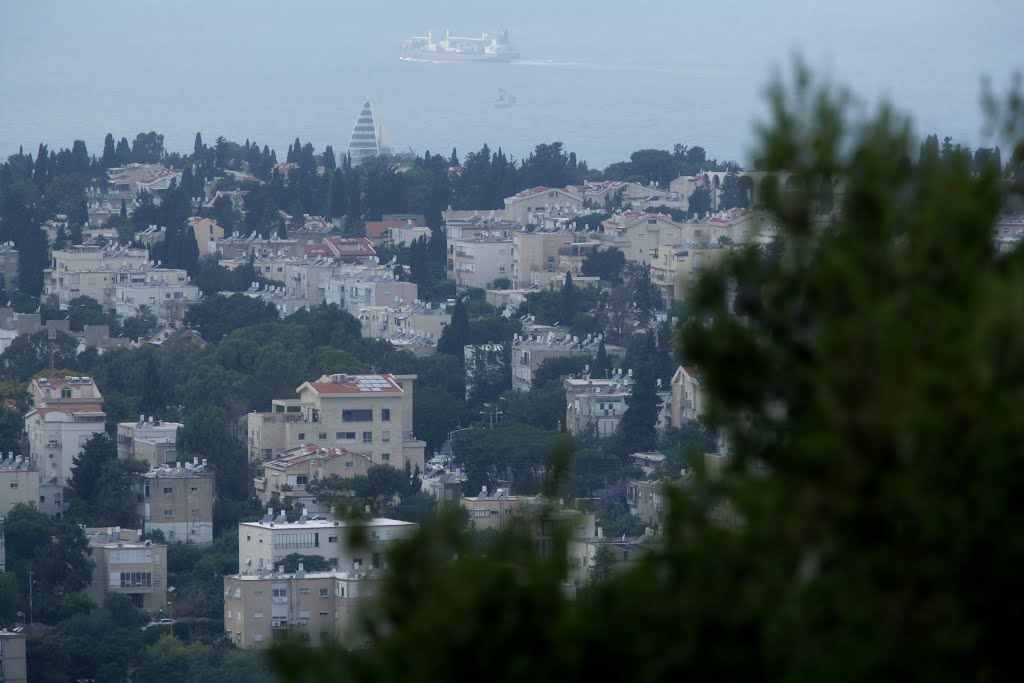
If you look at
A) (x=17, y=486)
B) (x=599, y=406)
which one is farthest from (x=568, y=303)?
(x=17, y=486)

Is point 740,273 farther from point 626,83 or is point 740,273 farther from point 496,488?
point 626,83

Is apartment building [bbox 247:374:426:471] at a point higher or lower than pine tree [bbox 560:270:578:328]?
lower

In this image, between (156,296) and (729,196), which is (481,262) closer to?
(156,296)

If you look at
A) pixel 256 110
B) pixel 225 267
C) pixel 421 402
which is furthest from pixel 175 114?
pixel 421 402

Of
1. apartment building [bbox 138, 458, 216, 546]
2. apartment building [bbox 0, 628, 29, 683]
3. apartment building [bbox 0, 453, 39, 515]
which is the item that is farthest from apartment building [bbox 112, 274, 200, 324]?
apartment building [bbox 0, 628, 29, 683]

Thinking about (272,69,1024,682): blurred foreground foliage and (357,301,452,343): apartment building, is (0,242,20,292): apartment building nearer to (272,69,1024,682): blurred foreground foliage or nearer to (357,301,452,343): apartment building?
(357,301,452,343): apartment building

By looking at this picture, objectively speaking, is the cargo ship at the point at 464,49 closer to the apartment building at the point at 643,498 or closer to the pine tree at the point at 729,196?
the pine tree at the point at 729,196
